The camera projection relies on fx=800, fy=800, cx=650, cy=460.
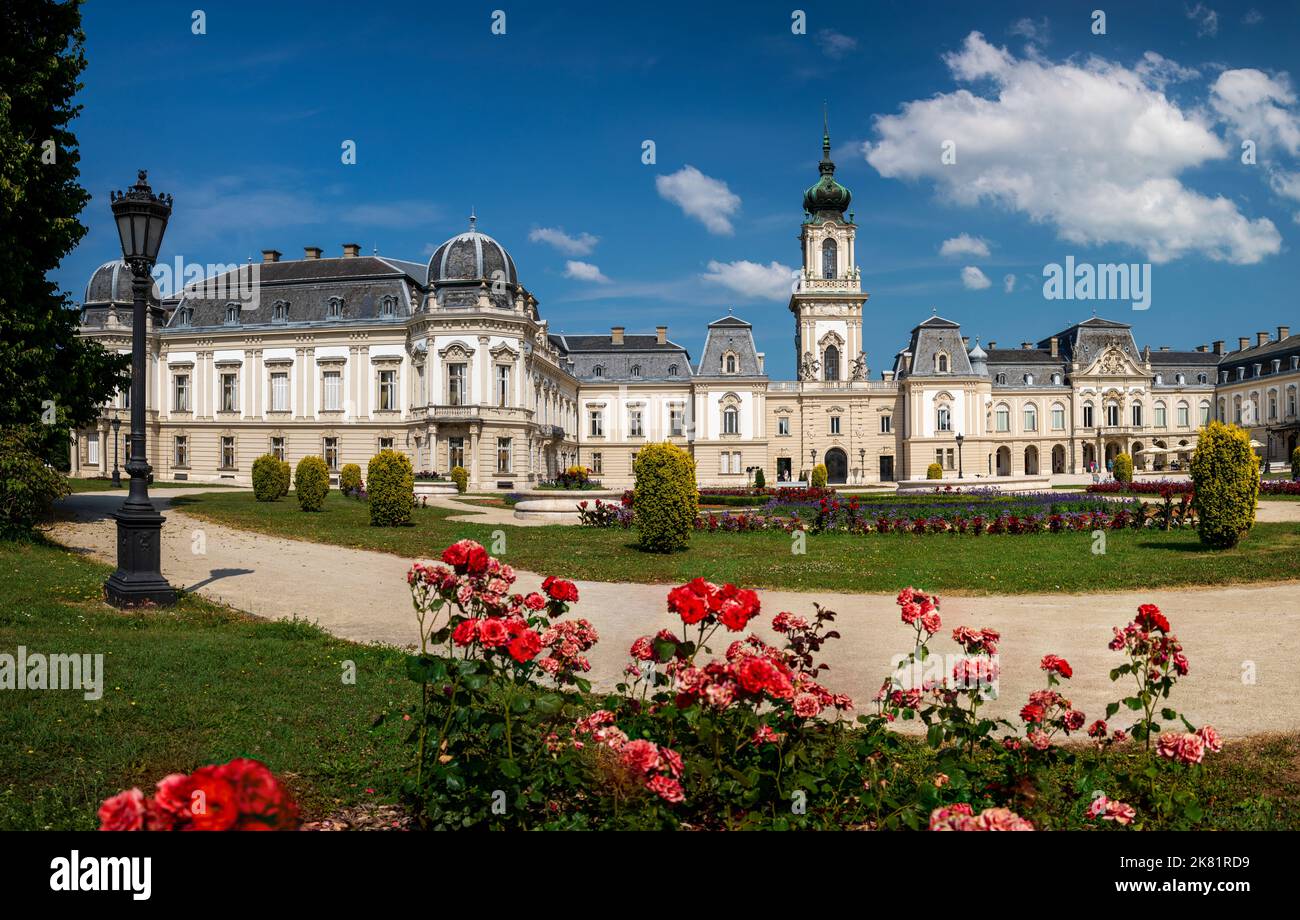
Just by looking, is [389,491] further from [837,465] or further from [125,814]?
[837,465]

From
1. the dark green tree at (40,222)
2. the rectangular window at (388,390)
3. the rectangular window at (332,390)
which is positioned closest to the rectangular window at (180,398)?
the rectangular window at (332,390)

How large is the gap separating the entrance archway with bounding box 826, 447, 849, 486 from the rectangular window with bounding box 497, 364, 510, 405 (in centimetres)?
2924

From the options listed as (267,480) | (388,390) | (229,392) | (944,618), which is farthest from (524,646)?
(229,392)

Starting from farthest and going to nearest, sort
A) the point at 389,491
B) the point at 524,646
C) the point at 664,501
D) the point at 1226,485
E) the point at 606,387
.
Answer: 1. the point at 606,387
2. the point at 389,491
3. the point at 664,501
4. the point at 1226,485
5. the point at 524,646

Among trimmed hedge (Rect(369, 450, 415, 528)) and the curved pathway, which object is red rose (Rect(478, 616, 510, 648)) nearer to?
the curved pathway

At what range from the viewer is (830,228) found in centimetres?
6412

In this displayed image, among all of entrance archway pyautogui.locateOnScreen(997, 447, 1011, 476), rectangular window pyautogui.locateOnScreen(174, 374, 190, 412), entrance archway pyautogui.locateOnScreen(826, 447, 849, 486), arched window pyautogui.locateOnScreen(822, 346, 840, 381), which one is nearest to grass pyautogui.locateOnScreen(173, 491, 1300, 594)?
rectangular window pyautogui.locateOnScreen(174, 374, 190, 412)

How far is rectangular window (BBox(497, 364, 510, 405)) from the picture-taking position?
41688 millimetres

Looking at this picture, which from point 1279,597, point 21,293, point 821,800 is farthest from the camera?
point 21,293

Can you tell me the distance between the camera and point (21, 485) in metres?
13.4

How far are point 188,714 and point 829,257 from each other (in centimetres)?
6408

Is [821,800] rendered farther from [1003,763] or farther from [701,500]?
[701,500]
